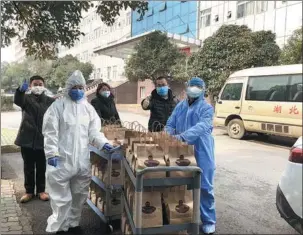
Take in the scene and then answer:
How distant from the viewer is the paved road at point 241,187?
2568 millimetres

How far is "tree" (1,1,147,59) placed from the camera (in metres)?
3.99

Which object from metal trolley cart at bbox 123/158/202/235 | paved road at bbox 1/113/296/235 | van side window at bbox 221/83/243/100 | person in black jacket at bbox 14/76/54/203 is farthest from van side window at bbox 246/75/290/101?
person in black jacket at bbox 14/76/54/203

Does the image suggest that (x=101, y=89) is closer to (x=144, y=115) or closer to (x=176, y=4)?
(x=144, y=115)

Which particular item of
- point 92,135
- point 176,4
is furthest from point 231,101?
point 92,135

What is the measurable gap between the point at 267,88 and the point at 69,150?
2.00 metres

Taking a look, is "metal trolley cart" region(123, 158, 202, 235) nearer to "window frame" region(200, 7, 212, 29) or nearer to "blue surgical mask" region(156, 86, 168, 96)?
"blue surgical mask" region(156, 86, 168, 96)

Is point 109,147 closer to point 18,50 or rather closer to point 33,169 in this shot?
point 33,169

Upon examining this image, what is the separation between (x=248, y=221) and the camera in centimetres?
268

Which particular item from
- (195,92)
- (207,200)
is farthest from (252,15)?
(207,200)

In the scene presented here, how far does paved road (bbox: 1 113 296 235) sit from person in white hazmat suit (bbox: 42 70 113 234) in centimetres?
27

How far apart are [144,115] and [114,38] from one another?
3.32 feet

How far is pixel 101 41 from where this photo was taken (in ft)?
12.8

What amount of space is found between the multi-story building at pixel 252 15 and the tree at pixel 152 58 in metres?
0.41

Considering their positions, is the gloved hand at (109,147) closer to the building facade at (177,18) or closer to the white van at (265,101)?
the white van at (265,101)
